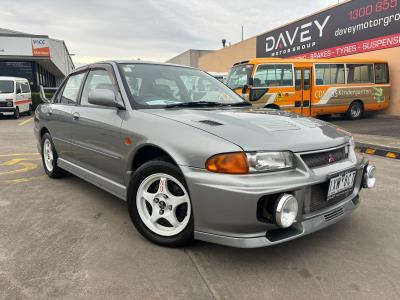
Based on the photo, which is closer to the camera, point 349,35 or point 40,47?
point 349,35

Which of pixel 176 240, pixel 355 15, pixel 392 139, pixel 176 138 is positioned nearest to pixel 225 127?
pixel 176 138

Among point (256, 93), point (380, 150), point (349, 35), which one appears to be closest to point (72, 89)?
point (380, 150)

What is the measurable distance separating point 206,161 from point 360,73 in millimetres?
12787

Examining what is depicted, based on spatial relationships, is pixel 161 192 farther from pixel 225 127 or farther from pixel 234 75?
pixel 234 75

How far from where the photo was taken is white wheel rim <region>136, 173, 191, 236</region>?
2727mm

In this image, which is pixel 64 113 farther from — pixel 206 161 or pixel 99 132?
pixel 206 161

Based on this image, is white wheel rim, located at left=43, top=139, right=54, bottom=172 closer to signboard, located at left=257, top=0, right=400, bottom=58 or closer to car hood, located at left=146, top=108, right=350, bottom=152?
car hood, located at left=146, top=108, right=350, bottom=152

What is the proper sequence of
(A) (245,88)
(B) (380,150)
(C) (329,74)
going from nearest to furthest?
(B) (380,150) → (A) (245,88) → (C) (329,74)

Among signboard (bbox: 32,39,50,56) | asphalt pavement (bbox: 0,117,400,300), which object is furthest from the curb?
signboard (bbox: 32,39,50,56)

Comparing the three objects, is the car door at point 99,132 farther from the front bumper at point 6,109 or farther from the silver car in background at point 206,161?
the front bumper at point 6,109

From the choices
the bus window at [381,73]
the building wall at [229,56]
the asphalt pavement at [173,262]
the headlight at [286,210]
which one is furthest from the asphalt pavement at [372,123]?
the building wall at [229,56]

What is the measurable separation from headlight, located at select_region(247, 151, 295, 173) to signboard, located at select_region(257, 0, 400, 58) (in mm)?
13440

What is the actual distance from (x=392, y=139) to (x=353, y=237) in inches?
237

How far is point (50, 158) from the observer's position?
16.0 ft
